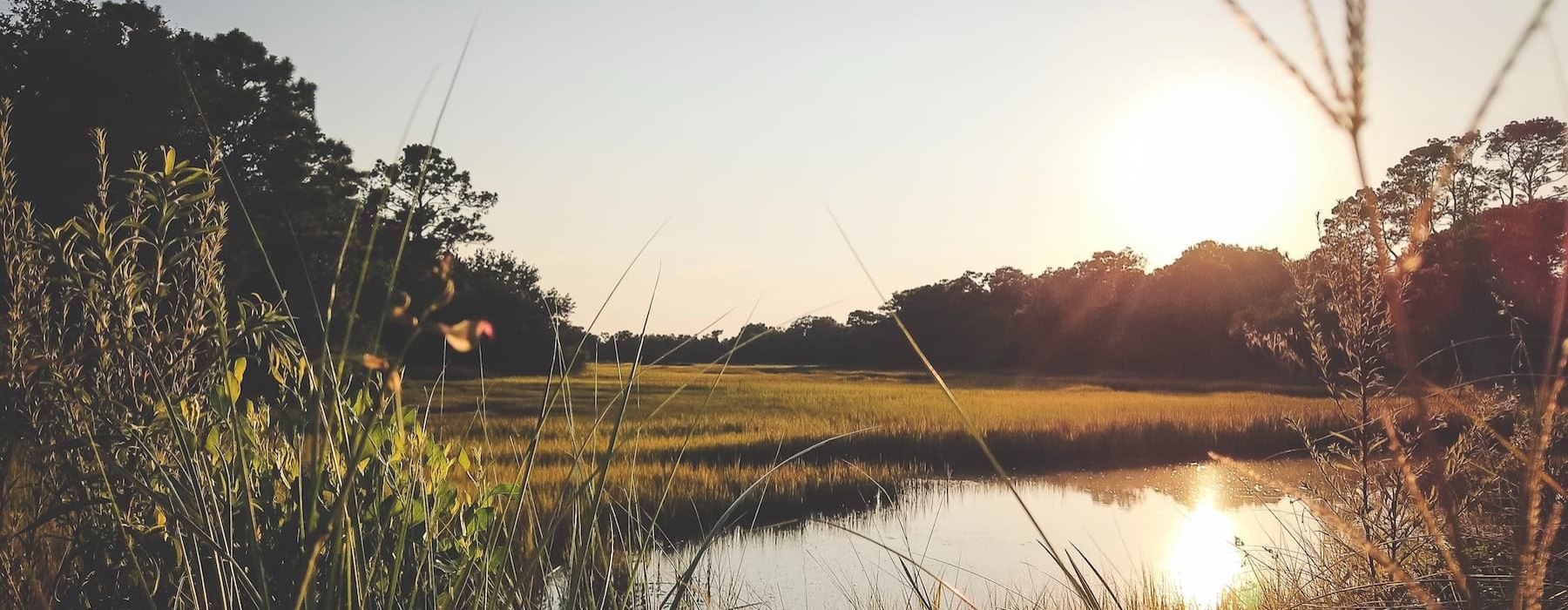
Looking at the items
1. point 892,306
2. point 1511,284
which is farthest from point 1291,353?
point 1511,284

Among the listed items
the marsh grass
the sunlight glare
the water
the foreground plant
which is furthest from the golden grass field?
the foreground plant

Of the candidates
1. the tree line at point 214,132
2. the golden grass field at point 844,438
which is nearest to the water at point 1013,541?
the golden grass field at point 844,438

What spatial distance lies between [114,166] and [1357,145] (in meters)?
22.4

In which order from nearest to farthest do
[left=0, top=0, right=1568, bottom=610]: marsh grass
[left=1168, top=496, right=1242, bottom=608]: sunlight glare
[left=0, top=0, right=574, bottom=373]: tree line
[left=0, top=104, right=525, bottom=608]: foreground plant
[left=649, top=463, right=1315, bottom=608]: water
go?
[left=0, top=0, right=1568, bottom=610]: marsh grass < [left=0, top=104, right=525, bottom=608]: foreground plant < [left=649, top=463, right=1315, bottom=608]: water < [left=1168, top=496, right=1242, bottom=608]: sunlight glare < [left=0, top=0, right=574, bottom=373]: tree line

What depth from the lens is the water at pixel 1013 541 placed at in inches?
256

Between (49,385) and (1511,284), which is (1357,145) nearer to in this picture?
(49,385)

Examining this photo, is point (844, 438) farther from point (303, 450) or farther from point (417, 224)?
point (417, 224)

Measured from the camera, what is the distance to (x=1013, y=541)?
945cm

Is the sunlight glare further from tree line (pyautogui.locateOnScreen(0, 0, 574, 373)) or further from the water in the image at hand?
tree line (pyautogui.locateOnScreen(0, 0, 574, 373))

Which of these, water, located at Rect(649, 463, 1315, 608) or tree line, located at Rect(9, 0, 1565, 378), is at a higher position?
tree line, located at Rect(9, 0, 1565, 378)

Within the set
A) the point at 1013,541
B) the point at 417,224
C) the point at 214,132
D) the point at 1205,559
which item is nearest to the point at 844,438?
the point at 1013,541

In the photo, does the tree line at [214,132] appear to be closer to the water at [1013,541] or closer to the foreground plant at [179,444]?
the water at [1013,541]

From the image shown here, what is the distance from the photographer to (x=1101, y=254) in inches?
2518

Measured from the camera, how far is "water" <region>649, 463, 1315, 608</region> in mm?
6492
